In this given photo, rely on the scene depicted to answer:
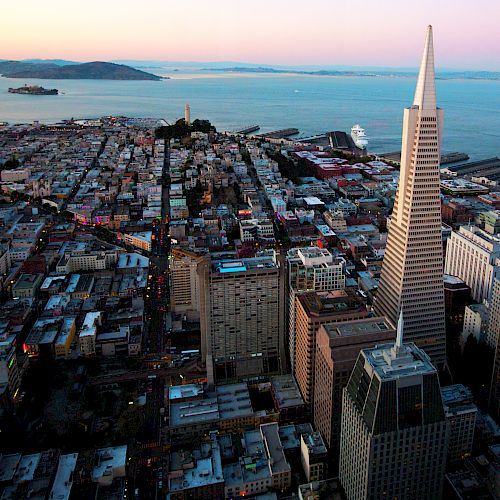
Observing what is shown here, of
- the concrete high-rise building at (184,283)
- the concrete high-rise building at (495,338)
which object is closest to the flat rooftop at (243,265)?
the concrete high-rise building at (184,283)

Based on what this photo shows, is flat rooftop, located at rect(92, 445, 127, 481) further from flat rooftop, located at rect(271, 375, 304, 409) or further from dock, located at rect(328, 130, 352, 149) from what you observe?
dock, located at rect(328, 130, 352, 149)

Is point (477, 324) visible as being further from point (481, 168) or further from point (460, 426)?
point (481, 168)

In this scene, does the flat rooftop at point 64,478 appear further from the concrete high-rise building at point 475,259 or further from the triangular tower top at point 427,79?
the concrete high-rise building at point 475,259

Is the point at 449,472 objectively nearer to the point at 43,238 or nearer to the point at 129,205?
the point at 43,238

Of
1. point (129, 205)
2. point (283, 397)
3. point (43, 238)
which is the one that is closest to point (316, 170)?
point (129, 205)

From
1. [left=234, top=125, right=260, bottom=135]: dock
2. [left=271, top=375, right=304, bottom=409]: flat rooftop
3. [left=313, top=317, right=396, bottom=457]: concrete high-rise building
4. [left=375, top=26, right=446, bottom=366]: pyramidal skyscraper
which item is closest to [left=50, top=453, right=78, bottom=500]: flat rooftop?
[left=271, top=375, right=304, bottom=409]: flat rooftop
